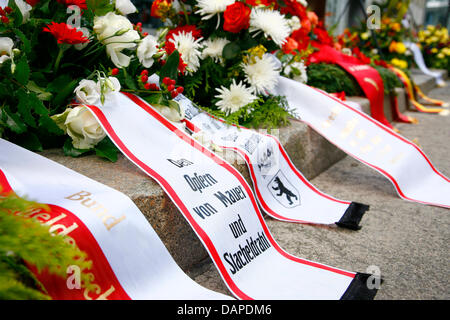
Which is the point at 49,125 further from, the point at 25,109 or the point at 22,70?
the point at 22,70

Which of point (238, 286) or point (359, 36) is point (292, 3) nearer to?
point (238, 286)

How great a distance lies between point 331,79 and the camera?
10.5ft

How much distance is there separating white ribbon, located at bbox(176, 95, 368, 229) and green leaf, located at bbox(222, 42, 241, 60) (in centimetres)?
37

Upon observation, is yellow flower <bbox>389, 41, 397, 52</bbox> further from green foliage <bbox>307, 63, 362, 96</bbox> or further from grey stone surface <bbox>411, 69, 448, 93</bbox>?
green foliage <bbox>307, 63, 362, 96</bbox>

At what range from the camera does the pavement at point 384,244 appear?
1.38 m

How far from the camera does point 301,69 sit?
2.74m

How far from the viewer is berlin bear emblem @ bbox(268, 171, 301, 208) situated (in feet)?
6.18

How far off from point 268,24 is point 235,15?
205 mm

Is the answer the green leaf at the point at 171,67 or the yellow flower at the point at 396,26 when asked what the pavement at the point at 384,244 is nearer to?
the green leaf at the point at 171,67

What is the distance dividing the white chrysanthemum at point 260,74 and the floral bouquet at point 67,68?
24.2 inches
